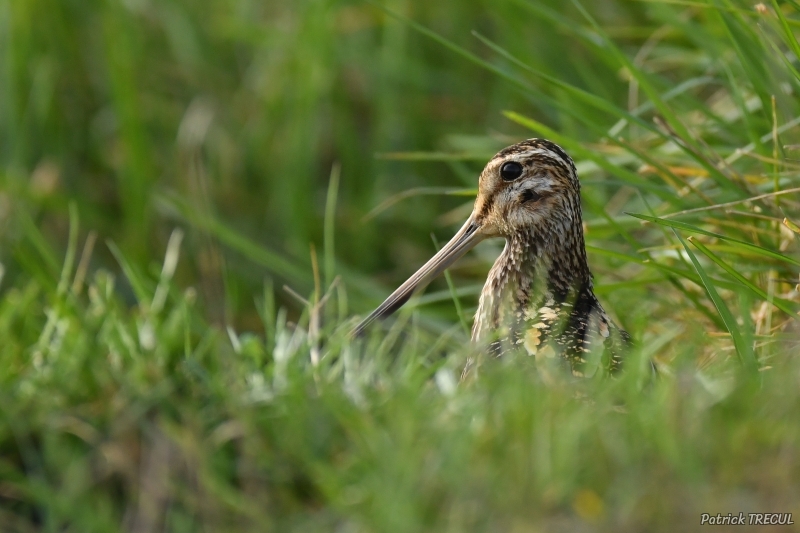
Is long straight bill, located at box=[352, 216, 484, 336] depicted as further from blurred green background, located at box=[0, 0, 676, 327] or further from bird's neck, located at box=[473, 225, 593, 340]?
blurred green background, located at box=[0, 0, 676, 327]

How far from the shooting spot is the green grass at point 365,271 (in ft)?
6.68

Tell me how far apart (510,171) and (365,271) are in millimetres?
2699

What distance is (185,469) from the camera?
2.27 m

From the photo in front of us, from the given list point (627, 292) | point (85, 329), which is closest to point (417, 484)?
point (85, 329)

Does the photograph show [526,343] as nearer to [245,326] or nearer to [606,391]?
[606,391]

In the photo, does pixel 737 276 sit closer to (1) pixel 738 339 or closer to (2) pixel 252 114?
(1) pixel 738 339

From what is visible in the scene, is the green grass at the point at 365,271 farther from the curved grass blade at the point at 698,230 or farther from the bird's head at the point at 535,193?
the bird's head at the point at 535,193

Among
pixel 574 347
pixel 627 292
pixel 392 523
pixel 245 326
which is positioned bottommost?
pixel 392 523

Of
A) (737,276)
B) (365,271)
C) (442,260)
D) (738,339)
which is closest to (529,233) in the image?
(442,260)

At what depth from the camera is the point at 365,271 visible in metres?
5.80

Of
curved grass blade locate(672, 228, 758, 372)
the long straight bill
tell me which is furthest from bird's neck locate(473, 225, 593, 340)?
curved grass blade locate(672, 228, 758, 372)

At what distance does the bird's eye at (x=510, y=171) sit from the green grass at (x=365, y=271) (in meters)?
0.15

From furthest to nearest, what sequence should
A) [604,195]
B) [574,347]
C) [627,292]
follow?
[604,195] → [627,292] → [574,347]

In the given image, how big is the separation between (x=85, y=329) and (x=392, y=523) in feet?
4.00
